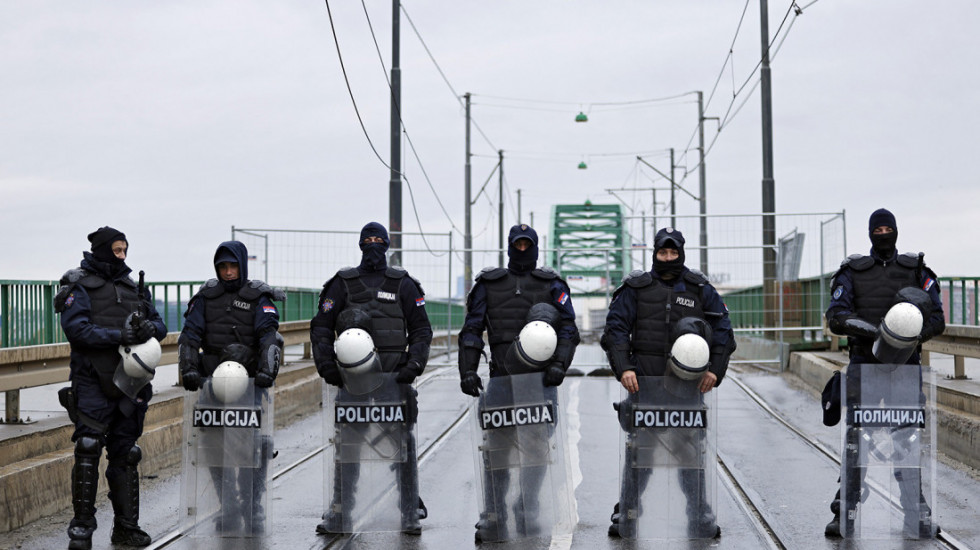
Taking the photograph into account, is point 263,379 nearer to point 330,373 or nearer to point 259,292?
point 330,373

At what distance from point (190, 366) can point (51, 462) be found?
60.0 inches

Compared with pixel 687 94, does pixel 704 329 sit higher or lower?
lower

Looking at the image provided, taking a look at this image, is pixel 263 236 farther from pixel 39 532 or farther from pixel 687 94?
pixel 687 94

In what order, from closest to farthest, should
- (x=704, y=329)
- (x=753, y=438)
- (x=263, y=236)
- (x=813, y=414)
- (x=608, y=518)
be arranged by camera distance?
(x=704, y=329), (x=608, y=518), (x=753, y=438), (x=813, y=414), (x=263, y=236)

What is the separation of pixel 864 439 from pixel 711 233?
13.1m

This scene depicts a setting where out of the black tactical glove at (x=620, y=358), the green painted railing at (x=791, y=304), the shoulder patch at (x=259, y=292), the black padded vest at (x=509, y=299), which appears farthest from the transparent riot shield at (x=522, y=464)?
the green painted railing at (x=791, y=304)

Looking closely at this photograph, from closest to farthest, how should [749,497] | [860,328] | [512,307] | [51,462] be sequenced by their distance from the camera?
[860,328] → [512,307] → [51,462] → [749,497]

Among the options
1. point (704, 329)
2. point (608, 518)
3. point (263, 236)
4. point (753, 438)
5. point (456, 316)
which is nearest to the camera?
point (704, 329)

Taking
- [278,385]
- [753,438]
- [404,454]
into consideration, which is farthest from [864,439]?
[278,385]

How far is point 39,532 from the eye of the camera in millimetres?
7594

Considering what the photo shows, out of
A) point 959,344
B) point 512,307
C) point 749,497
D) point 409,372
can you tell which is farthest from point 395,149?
point 409,372

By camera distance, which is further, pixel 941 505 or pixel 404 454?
pixel 941 505

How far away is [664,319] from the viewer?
7516 millimetres

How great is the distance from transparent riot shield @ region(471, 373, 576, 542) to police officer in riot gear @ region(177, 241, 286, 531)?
1486 mm
